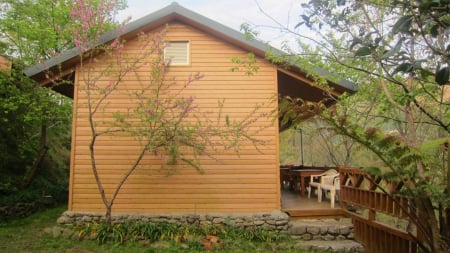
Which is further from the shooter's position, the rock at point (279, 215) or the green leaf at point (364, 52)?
the rock at point (279, 215)

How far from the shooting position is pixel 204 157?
797 cm

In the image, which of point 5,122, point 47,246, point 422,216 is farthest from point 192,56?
point 5,122

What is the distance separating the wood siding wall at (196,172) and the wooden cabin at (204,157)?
0.07 feet

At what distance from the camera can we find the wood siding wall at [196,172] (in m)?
7.81

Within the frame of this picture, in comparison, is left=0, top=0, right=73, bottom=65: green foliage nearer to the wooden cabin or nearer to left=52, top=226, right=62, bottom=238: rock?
the wooden cabin

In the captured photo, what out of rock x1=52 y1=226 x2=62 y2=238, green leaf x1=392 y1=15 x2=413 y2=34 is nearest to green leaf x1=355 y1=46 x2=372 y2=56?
green leaf x1=392 y1=15 x2=413 y2=34

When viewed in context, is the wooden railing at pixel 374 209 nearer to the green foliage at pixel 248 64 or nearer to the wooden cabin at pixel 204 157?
the wooden cabin at pixel 204 157

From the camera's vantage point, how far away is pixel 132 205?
7.79 m

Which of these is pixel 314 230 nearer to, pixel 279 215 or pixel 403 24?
pixel 279 215

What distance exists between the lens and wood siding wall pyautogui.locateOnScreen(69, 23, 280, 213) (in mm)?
7809

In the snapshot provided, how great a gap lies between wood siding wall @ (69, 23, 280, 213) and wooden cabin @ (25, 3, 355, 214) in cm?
2

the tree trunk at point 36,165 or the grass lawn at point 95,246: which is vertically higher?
the tree trunk at point 36,165

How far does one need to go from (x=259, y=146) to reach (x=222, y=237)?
2.11m

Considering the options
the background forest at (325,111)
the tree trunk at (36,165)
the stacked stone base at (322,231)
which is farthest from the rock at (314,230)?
the tree trunk at (36,165)
